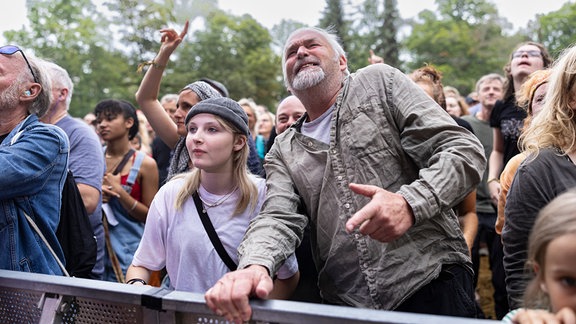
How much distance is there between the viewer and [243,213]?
9.03ft

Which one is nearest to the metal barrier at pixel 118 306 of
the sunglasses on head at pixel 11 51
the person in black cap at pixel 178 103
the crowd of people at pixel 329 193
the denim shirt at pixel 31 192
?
the crowd of people at pixel 329 193

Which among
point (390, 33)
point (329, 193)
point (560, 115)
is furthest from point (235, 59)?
point (560, 115)

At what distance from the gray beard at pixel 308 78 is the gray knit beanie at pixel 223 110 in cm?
41

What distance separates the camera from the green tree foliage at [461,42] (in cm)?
4550

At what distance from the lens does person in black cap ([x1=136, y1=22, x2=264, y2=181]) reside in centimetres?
368

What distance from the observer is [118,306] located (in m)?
1.83

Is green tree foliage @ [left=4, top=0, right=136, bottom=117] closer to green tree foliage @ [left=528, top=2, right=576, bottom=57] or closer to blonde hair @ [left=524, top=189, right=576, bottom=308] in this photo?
green tree foliage @ [left=528, top=2, right=576, bottom=57]

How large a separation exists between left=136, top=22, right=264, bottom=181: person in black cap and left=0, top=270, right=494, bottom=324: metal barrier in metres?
1.58

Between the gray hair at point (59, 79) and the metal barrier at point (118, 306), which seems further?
the gray hair at point (59, 79)

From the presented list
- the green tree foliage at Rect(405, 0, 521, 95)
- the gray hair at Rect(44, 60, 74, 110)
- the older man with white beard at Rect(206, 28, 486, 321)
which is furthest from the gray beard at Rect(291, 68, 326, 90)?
the green tree foliage at Rect(405, 0, 521, 95)

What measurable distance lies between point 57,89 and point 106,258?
1.29 m

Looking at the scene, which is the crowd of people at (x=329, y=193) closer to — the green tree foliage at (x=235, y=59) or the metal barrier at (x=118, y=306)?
the metal barrier at (x=118, y=306)

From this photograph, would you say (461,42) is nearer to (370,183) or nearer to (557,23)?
(557,23)

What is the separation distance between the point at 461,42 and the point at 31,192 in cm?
4836
